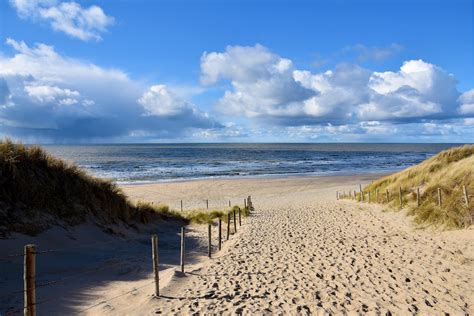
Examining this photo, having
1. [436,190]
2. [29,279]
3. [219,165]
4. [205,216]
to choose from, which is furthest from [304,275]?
[219,165]

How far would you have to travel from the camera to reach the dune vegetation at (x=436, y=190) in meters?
14.0

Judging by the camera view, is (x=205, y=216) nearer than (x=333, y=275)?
No

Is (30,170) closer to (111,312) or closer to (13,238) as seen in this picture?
(13,238)

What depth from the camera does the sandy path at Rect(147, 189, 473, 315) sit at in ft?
23.1

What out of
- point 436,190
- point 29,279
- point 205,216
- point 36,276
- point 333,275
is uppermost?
point 29,279

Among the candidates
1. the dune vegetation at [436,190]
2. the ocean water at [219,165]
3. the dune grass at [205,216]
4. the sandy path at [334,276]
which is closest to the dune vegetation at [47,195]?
the ocean water at [219,165]

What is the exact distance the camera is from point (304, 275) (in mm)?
9000

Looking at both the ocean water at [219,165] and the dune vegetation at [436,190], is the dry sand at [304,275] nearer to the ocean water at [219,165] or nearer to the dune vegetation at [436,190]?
the dune vegetation at [436,190]

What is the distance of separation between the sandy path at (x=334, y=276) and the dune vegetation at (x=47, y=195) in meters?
4.91

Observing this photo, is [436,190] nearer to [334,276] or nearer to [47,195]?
[334,276]

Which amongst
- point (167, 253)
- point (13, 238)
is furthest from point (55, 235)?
point (167, 253)

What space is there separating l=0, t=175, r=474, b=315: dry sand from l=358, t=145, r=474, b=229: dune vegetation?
2.78ft

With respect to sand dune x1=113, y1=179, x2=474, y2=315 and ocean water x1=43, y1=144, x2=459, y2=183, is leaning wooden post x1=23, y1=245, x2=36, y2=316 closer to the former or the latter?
sand dune x1=113, y1=179, x2=474, y2=315

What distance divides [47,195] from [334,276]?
28.9 ft
